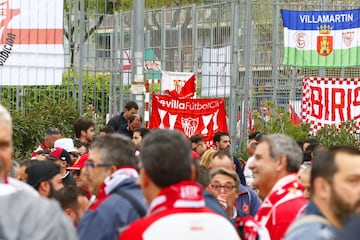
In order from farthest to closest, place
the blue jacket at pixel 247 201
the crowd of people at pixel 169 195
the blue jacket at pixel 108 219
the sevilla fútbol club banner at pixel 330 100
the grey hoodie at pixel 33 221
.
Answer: the sevilla fútbol club banner at pixel 330 100, the blue jacket at pixel 247 201, the blue jacket at pixel 108 219, the crowd of people at pixel 169 195, the grey hoodie at pixel 33 221

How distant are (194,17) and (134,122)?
4.15m

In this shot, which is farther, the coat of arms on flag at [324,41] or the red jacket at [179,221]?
the coat of arms on flag at [324,41]

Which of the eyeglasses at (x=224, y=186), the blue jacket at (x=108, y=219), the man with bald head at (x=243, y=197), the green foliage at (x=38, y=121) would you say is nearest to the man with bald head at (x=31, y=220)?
the blue jacket at (x=108, y=219)

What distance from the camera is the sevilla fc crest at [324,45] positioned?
814 inches

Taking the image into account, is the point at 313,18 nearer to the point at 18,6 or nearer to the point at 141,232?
the point at 18,6

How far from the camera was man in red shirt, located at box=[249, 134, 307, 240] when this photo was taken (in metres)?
7.78

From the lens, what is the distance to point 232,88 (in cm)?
2045

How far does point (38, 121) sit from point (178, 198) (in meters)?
13.6

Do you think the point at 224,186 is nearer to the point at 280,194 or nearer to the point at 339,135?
the point at 280,194

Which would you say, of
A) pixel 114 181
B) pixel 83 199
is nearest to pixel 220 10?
pixel 83 199

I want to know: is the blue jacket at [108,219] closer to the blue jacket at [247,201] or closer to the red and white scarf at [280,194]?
the red and white scarf at [280,194]

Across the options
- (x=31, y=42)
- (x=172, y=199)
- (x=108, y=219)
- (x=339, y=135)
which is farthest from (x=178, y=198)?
(x=339, y=135)

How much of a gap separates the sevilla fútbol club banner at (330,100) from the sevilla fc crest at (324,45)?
0.57 m

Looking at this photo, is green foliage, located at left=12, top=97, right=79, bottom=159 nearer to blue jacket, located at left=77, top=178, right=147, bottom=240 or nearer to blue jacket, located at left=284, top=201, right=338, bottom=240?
blue jacket, located at left=77, top=178, right=147, bottom=240
